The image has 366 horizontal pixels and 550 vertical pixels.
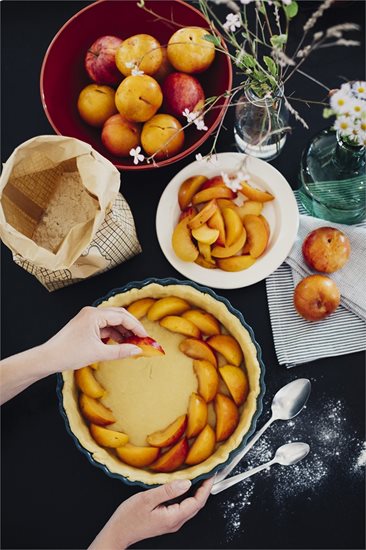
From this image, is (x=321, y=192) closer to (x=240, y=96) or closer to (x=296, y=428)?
(x=240, y=96)

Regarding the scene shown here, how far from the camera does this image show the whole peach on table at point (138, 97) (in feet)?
3.41

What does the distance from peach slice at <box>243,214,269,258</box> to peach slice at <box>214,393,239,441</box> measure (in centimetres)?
28

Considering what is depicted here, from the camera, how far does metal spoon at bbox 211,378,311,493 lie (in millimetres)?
1114

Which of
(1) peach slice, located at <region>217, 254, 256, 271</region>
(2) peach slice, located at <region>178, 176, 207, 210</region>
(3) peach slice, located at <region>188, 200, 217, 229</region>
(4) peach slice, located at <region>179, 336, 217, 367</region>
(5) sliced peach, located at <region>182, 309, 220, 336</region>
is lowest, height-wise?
(4) peach slice, located at <region>179, 336, 217, 367</region>

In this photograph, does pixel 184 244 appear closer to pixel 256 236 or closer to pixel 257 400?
pixel 256 236

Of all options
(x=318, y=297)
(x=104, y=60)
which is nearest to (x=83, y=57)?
(x=104, y=60)

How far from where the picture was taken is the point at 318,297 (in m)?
1.10

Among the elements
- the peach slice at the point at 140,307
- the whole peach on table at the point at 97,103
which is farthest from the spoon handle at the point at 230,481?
the whole peach on table at the point at 97,103

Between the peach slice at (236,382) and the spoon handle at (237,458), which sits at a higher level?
the peach slice at (236,382)

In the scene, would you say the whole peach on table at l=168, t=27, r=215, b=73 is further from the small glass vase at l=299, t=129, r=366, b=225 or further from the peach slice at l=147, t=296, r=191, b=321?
the peach slice at l=147, t=296, r=191, b=321

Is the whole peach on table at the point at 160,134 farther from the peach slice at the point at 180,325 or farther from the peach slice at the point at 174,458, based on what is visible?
the peach slice at the point at 174,458

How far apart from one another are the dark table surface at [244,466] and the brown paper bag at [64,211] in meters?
0.09

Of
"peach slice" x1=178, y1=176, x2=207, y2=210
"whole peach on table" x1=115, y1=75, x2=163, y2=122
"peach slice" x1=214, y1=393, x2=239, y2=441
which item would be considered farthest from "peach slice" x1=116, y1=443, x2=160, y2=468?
"whole peach on table" x1=115, y1=75, x2=163, y2=122

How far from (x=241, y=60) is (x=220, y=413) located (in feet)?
1.91
